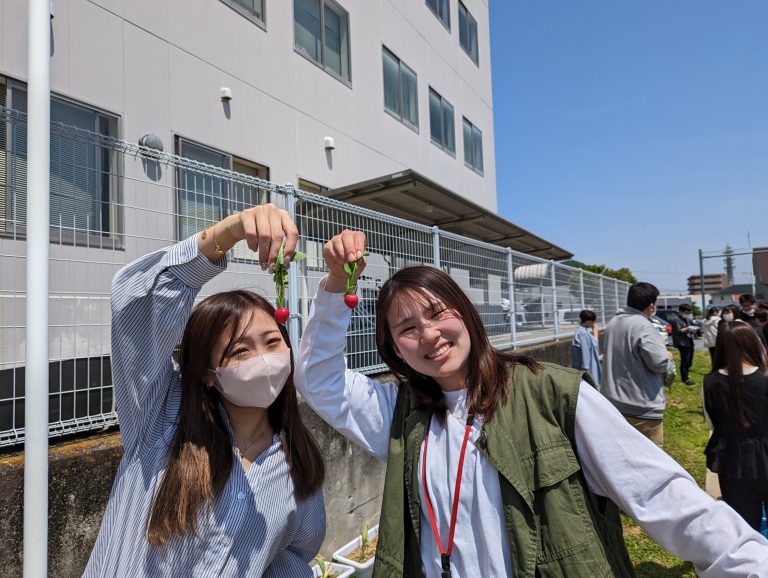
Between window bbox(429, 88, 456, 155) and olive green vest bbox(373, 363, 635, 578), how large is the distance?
37.2ft

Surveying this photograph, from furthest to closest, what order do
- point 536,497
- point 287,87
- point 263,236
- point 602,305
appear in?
point 602,305 → point 287,87 → point 536,497 → point 263,236

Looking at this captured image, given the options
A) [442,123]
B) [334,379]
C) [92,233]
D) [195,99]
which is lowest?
[334,379]

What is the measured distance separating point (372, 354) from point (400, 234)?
1262 millimetres

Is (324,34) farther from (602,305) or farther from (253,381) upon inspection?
(602,305)

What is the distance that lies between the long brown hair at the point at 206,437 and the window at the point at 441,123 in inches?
441

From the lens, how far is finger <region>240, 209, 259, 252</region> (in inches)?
49.6

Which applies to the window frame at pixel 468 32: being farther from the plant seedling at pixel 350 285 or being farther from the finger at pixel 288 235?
the finger at pixel 288 235

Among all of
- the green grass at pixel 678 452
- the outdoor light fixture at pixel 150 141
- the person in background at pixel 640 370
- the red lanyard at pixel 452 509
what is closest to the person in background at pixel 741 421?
the green grass at pixel 678 452

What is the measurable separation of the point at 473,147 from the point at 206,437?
14055 mm

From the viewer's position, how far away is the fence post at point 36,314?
5.15 feet

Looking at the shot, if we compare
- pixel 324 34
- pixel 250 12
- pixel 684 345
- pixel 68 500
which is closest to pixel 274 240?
pixel 68 500

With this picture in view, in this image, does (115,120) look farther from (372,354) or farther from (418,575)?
(418,575)

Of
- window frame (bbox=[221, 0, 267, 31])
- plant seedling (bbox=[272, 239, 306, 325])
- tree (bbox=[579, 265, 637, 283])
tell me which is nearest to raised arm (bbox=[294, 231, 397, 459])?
plant seedling (bbox=[272, 239, 306, 325])

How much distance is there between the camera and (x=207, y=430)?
4.88 feet
